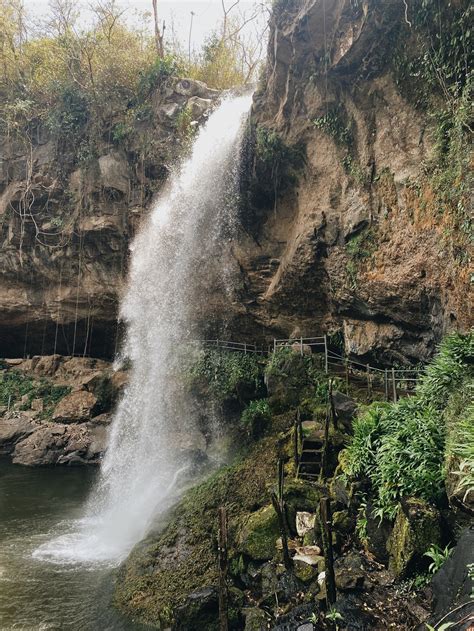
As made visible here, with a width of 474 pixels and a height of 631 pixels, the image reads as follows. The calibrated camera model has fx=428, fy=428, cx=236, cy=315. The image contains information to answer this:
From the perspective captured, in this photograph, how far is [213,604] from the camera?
646 centimetres

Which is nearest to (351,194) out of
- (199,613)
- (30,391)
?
(199,613)

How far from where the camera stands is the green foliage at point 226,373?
1445 centimetres

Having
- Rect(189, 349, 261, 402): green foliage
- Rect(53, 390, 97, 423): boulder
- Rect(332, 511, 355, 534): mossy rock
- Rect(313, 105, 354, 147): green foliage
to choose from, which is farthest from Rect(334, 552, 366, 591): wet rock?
Rect(53, 390, 97, 423): boulder

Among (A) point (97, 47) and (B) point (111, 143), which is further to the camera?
(A) point (97, 47)

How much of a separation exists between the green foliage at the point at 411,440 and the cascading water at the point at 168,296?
21.6 ft

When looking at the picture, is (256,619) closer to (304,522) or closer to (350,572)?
(350,572)

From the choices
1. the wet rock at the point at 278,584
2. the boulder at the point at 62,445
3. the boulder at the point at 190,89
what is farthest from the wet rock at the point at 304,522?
the boulder at the point at 190,89

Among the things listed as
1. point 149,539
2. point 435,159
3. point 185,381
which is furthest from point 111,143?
point 149,539

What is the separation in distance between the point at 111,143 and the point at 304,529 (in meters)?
18.8

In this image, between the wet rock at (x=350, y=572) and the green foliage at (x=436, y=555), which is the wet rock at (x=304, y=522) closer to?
the wet rock at (x=350, y=572)

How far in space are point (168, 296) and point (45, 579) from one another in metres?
11.1

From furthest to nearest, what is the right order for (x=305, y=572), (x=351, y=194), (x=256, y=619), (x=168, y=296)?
(x=168, y=296) < (x=351, y=194) < (x=305, y=572) < (x=256, y=619)

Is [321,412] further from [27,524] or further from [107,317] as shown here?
[107,317]

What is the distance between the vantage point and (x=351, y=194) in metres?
12.2
